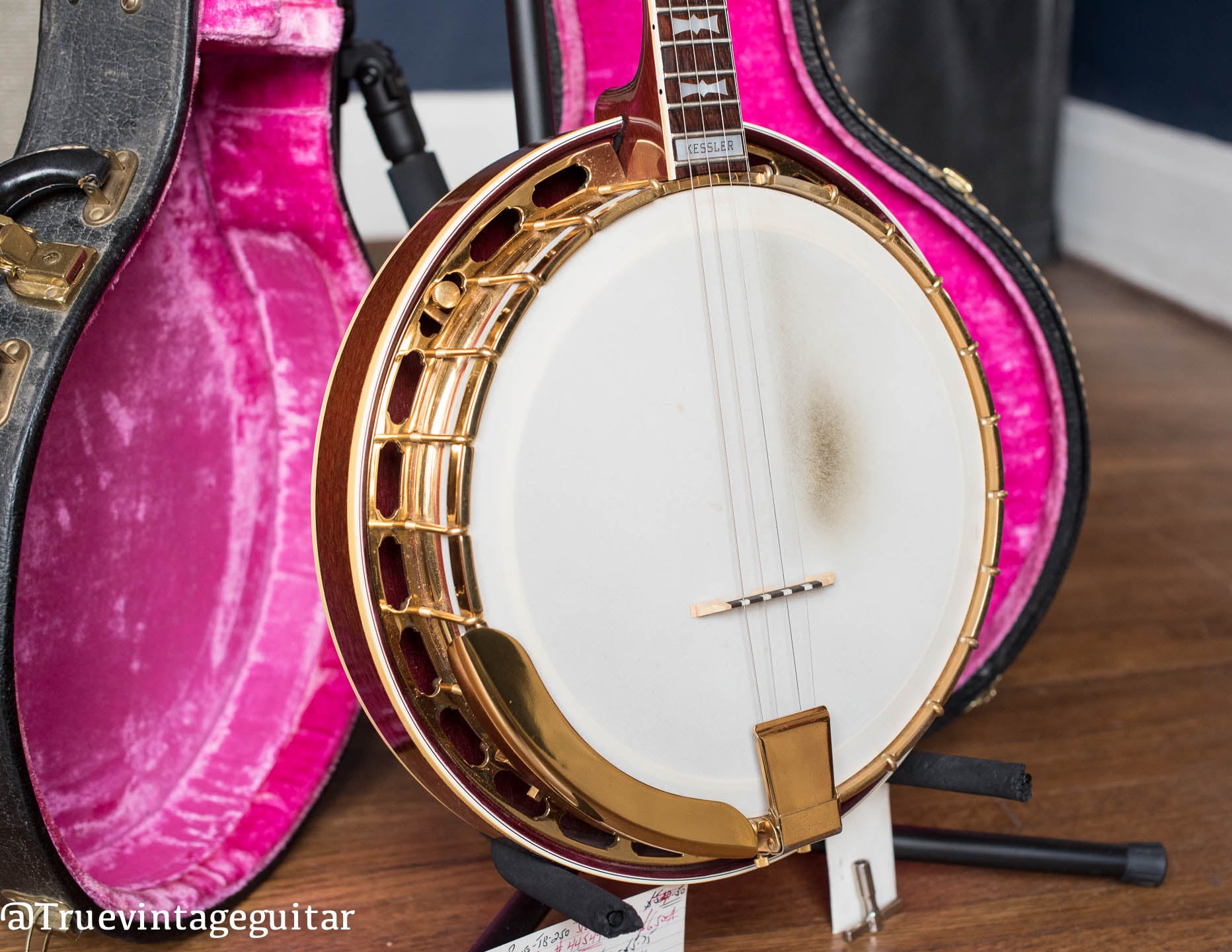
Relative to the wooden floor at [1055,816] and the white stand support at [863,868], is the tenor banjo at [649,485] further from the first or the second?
the wooden floor at [1055,816]

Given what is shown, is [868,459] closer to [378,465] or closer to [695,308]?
[695,308]

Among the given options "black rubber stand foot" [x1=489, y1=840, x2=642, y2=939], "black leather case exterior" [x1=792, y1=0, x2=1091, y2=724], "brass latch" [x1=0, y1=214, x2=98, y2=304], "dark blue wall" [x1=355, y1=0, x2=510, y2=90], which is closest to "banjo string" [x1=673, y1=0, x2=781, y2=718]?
"black rubber stand foot" [x1=489, y1=840, x2=642, y2=939]

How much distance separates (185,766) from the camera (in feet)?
2.95

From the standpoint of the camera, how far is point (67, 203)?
26.5 inches

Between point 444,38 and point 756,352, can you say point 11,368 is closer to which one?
point 756,352

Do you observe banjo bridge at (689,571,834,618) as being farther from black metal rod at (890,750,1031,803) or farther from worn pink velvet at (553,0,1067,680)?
worn pink velvet at (553,0,1067,680)

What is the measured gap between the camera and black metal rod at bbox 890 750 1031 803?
0.73 meters

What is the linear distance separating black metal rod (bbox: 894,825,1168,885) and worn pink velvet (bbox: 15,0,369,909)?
45 centimetres

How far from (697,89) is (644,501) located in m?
0.22

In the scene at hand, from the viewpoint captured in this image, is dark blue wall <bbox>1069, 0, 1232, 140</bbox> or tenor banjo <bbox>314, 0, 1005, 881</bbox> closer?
tenor banjo <bbox>314, 0, 1005, 881</bbox>

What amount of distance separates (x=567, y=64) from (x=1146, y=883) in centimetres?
73

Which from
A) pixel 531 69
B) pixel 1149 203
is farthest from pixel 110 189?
pixel 1149 203

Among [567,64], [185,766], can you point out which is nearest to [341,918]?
[185,766]

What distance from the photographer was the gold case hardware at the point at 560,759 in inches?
22.5
